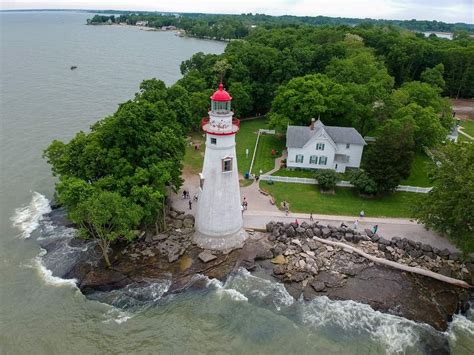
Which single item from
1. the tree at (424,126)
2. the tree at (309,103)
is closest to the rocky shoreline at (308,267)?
the tree at (424,126)

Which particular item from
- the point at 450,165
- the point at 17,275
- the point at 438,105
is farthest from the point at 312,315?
the point at 438,105

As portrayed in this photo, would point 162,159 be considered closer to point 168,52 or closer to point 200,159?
point 200,159

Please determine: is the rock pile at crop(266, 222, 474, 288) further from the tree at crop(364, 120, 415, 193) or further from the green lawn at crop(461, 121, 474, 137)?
the green lawn at crop(461, 121, 474, 137)

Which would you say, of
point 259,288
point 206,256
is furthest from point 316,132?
point 259,288

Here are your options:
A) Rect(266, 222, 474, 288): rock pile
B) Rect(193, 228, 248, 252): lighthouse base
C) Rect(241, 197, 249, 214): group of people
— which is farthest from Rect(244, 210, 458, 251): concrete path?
Rect(193, 228, 248, 252): lighthouse base

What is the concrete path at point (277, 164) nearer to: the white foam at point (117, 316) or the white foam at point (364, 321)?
the white foam at point (364, 321)

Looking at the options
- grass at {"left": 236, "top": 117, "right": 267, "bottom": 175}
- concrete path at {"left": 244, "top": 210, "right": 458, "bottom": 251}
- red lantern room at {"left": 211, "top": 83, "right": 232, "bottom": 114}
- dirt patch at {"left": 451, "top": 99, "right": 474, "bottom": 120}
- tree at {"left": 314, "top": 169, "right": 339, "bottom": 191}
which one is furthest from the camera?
dirt patch at {"left": 451, "top": 99, "right": 474, "bottom": 120}
